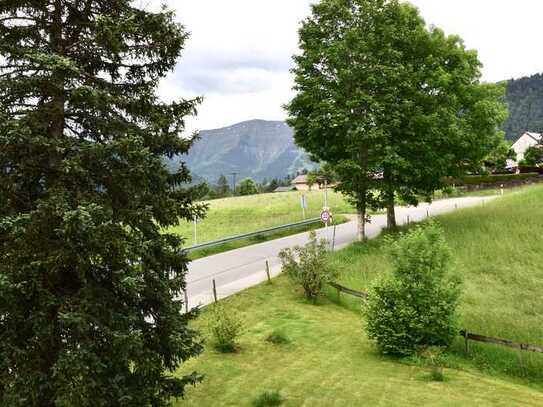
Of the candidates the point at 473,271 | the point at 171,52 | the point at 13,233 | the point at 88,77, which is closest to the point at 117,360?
the point at 13,233

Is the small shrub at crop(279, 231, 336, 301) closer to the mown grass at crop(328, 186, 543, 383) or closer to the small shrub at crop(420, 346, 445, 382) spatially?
the mown grass at crop(328, 186, 543, 383)

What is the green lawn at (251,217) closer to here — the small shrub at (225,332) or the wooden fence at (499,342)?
the small shrub at (225,332)

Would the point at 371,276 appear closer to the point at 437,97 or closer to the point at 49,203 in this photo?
the point at 437,97

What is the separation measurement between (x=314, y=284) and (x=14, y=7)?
1603 centimetres

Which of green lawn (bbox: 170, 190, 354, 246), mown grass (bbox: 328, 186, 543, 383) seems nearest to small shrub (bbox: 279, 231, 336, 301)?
mown grass (bbox: 328, 186, 543, 383)

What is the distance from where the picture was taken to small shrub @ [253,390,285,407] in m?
11.7

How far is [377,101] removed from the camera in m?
29.4

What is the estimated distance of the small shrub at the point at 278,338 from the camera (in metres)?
16.3

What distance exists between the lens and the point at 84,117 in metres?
8.98

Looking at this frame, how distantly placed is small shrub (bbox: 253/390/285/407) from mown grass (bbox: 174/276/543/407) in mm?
224

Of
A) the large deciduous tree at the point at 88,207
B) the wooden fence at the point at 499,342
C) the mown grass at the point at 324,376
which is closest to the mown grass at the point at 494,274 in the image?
the wooden fence at the point at 499,342

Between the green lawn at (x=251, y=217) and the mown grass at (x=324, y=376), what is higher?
the green lawn at (x=251, y=217)

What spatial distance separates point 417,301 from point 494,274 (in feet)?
34.9

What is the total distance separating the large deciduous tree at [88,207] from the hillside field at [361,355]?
433cm
